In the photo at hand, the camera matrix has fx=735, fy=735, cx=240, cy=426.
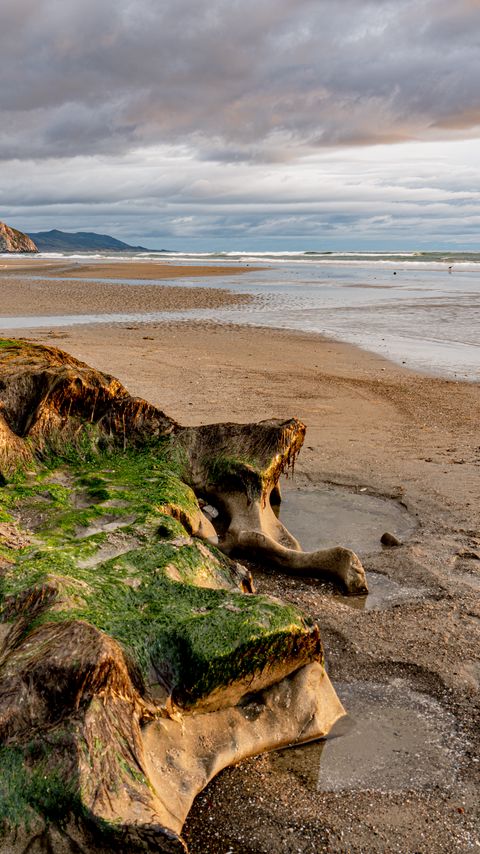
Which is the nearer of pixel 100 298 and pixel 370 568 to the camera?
pixel 370 568

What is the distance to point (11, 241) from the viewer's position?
5586 inches

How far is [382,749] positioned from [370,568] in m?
2.23

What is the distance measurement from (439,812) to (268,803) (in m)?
0.78

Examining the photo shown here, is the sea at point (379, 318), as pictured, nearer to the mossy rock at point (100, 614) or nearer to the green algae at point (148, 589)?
the mossy rock at point (100, 614)

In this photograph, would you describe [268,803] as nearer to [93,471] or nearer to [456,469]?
[93,471]

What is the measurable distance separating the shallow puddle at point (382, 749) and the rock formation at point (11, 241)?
147m

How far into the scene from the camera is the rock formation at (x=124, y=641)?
9.02 feet

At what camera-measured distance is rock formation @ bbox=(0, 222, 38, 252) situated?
14000cm

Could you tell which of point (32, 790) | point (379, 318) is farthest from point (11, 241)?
point (32, 790)

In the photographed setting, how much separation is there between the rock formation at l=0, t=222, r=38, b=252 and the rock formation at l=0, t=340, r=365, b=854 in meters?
144

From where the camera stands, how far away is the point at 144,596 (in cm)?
407

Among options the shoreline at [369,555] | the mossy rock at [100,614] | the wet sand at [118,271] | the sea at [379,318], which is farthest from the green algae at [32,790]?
the wet sand at [118,271]

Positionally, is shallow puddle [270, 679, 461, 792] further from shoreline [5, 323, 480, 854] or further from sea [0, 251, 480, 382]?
sea [0, 251, 480, 382]

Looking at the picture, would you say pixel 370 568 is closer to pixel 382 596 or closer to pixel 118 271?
pixel 382 596
